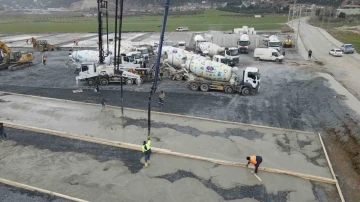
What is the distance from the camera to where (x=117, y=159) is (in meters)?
15.9

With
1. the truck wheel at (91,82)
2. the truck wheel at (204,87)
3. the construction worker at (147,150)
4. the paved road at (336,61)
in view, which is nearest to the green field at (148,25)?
the paved road at (336,61)

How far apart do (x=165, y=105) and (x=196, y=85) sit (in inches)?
192

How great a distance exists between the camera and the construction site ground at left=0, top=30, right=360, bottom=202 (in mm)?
16703

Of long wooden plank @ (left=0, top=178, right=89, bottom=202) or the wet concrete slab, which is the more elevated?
the wet concrete slab

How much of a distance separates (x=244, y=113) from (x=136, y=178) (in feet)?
35.7

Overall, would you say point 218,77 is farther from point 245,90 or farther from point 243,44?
point 243,44

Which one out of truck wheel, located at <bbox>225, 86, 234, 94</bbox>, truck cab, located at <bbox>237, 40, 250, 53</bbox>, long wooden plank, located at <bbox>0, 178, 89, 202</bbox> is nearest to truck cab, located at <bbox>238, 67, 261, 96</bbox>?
truck wheel, located at <bbox>225, 86, 234, 94</bbox>

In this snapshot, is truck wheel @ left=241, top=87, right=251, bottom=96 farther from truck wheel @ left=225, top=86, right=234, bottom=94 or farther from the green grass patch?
the green grass patch

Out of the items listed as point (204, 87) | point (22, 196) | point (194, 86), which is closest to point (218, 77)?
point (204, 87)

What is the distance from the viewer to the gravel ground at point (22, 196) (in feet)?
41.4

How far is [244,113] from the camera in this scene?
22609mm

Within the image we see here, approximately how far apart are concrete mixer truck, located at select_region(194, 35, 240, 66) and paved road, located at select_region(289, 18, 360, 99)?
10.7 metres

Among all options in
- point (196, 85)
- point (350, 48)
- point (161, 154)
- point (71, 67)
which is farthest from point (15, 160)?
point (350, 48)

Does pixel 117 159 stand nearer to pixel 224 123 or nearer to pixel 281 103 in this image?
pixel 224 123
